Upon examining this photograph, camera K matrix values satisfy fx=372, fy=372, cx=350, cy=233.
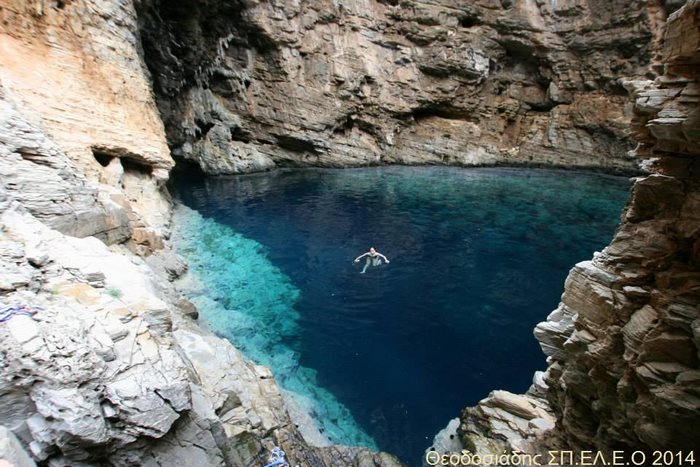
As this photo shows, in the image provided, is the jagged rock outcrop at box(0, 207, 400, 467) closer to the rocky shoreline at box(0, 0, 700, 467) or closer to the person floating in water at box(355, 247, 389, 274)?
the rocky shoreline at box(0, 0, 700, 467)

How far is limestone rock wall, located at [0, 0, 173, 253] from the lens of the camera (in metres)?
12.7

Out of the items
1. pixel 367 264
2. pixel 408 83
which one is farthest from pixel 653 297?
pixel 408 83

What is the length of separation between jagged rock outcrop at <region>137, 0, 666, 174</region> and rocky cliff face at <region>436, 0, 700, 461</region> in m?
32.1

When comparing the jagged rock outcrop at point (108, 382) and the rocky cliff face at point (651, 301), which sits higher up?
the rocky cliff face at point (651, 301)

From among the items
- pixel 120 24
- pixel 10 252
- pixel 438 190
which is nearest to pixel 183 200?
pixel 120 24

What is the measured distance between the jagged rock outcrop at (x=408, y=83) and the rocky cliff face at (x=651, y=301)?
32.1 metres

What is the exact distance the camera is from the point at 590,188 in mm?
30453

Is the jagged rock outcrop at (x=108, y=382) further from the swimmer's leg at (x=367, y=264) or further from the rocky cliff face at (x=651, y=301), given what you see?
the swimmer's leg at (x=367, y=264)

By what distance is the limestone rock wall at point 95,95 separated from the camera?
12719 millimetres

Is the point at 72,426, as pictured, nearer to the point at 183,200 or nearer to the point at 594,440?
the point at 594,440

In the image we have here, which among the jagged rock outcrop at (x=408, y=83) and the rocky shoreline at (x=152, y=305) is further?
the jagged rock outcrop at (x=408, y=83)

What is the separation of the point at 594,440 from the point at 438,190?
25.2 m

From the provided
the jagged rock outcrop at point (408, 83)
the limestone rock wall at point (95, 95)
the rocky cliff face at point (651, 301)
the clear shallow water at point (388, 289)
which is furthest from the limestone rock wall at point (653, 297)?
the jagged rock outcrop at point (408, 83)

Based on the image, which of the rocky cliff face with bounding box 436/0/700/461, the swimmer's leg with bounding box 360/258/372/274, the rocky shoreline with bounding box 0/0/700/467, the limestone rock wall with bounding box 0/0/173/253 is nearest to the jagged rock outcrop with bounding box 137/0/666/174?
the rocky shoreline with bounding box 0/0/700/467
